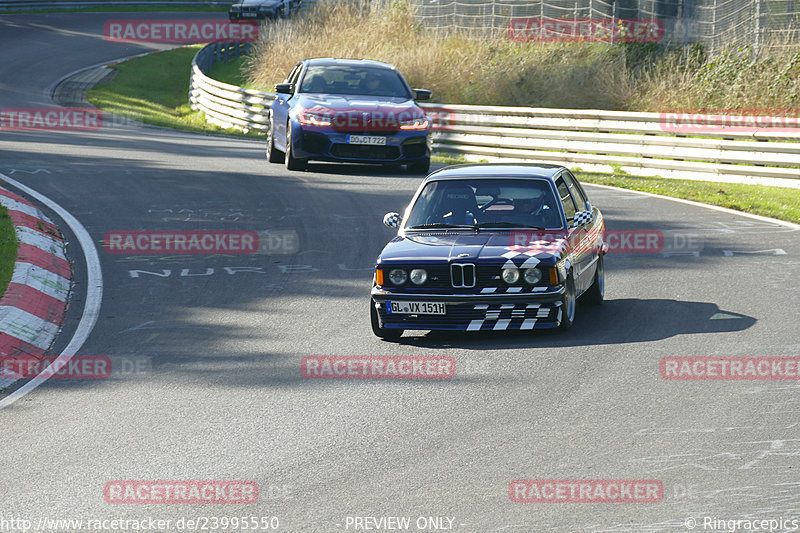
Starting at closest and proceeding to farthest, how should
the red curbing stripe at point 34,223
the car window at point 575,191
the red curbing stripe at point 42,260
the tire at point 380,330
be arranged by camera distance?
the tire at point 380,330
the car window at point 575,191
the red curbing stripe at point 42,260
the red curbing stripe at point 34,223

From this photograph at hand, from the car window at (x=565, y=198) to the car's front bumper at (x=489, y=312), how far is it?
55.4 inches

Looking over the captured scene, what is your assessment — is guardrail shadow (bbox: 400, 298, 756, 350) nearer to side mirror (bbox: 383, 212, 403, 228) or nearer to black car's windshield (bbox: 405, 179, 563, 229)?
black car's windshield (bbox: 405, 179, 563, 229)

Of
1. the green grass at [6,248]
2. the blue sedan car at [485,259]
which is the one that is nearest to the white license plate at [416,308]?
the blue sedan car at [485,259]

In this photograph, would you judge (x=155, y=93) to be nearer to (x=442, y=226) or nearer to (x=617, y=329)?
(x=442, y=226)

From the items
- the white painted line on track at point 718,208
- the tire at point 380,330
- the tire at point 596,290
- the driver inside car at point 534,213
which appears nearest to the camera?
the tire at point 380,330

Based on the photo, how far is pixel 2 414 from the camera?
7.83 meters

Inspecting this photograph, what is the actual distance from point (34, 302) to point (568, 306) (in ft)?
16.8

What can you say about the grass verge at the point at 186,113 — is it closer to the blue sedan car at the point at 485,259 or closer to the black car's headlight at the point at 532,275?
the blue sedan car at the point at 485,259

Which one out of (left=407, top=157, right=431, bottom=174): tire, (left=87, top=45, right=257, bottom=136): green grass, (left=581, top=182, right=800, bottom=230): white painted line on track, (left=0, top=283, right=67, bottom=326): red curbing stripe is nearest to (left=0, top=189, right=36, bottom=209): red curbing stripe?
(left=0, top=283, right=67, bottom=326): red curbing stripe

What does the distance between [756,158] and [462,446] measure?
46.7 feet

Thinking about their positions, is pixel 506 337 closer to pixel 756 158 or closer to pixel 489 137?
pixel 756 158

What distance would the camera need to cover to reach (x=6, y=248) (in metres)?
12.6

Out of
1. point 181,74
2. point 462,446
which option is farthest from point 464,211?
point 181,74

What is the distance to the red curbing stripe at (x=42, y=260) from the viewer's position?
486 inches
